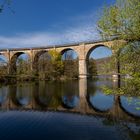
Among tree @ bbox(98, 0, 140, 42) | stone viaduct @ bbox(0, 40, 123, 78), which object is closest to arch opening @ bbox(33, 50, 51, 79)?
stone viaduct @ bbox(0, 40, 123, 78)

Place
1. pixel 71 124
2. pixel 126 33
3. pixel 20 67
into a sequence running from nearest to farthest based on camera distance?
pixel 126 33 → pixel 71 124 → pixel 20 67

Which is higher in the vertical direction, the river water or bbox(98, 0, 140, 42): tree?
bbox(98, 0, 140, 42): tree

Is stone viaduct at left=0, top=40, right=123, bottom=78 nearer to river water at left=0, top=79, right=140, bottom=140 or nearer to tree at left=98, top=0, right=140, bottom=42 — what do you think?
river water at left=0, top=79, right=140, bottom=140

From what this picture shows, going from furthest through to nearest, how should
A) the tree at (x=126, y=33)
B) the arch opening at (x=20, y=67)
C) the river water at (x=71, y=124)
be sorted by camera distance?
the arch opening at (x=20, y=67), the river water at (x=71, y=124), the tree at (x=126, y=33)

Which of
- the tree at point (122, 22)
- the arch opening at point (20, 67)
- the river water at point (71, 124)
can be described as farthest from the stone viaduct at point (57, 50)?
the tree at point (122, 22)

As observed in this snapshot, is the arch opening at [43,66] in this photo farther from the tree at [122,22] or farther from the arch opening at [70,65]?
the tree at [122,22]

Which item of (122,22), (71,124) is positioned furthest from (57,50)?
(122,22)

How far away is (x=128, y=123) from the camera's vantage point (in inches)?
494

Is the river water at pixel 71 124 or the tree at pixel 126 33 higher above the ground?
the tree at pixel 126 33

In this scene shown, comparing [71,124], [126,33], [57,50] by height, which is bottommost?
[71,124]

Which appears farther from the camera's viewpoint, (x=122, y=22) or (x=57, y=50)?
(x=57, y=50)

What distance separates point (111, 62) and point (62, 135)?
138 inches

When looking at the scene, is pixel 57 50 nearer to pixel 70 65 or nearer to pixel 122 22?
pixel 70 65

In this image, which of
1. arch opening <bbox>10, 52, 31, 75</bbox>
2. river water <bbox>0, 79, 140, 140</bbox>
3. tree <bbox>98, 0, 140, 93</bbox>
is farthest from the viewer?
arch opening <bbox>10, 52, 31, 75</bbox>
